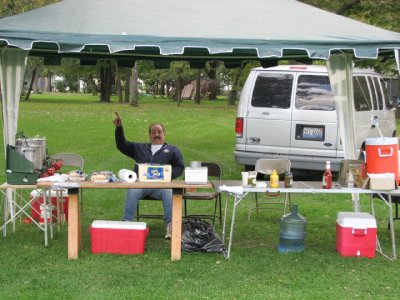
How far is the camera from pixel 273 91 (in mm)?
10156

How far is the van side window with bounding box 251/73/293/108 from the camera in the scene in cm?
1009

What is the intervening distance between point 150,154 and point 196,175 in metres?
1.16

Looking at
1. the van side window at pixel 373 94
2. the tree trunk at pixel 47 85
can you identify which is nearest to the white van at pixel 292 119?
the van side window at pixel 373 94

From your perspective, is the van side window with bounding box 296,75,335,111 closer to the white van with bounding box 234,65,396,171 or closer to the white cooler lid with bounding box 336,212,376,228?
the white van with bounding box 234,65,396,171

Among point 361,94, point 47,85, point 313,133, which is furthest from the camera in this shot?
point 47,85

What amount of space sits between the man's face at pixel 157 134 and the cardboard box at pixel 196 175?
1.15m

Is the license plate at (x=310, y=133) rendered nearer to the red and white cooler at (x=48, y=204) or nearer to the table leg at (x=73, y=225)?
the red and white cooler at (x=48, y=204)

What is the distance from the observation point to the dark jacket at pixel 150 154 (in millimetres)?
7027

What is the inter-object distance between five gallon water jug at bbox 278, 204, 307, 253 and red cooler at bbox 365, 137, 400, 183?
0.86m

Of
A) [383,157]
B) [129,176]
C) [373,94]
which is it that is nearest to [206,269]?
[129,176]

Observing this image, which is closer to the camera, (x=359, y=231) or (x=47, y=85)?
(x=359, y=231)

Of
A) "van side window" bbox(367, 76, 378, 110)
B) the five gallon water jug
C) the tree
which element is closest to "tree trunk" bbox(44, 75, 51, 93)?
the tree

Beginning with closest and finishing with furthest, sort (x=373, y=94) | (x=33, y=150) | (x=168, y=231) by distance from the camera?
(x=33, y=150) → (x=168, y=231) → (x=373, y=94)

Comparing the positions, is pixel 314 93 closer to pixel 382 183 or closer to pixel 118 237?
pixel 382 183
